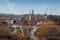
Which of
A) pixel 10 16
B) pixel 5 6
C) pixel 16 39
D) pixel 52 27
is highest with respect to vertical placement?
pixel 5 6

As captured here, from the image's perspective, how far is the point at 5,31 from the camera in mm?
2943

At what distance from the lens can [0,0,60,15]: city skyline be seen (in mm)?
2914

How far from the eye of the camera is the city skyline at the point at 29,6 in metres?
2.91

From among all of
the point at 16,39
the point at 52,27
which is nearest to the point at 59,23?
the point at 52,27

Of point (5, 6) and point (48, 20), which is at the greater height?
point (5, 6)

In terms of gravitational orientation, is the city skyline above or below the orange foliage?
above

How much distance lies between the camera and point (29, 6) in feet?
9.72

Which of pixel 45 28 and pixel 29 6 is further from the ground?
pixel 29 6

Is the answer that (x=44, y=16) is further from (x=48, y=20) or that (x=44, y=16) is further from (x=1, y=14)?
(x=1, y=14)

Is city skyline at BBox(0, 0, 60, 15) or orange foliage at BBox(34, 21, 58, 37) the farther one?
city skyline at BBox(0, 0, 60, 15)

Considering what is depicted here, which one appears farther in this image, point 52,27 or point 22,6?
A: point 22,6

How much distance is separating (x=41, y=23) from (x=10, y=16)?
633mm

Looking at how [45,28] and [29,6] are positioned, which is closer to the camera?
[45,28]

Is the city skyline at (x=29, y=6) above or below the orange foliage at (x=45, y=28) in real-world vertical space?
above
